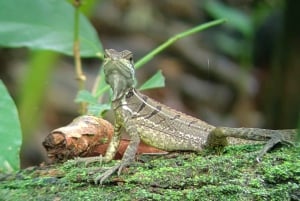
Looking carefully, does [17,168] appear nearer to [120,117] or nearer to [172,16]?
[120,117]

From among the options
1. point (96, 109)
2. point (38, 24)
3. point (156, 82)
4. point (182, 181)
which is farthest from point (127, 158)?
point (38, 24)

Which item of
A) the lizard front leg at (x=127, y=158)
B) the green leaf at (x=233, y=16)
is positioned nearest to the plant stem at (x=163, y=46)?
the lizard front leg at (x=127, y=158)

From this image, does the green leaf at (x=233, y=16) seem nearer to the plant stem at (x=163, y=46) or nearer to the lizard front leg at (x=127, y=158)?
the plant stem at (x=163, y=46)

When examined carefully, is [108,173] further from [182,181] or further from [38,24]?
[38,24]

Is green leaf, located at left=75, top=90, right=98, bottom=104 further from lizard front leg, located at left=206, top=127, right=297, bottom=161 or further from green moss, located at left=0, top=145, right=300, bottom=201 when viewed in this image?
lizard front leg, located at left=206, top=127, right=297, bottom=161

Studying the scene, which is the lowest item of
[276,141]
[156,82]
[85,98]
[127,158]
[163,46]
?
[127,158]

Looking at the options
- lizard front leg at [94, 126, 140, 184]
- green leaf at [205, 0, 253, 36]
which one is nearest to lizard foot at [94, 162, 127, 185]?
lizard front leg at [94, 126, 140, 184]
